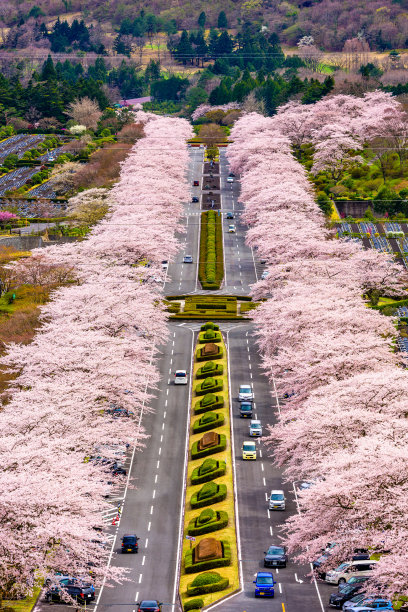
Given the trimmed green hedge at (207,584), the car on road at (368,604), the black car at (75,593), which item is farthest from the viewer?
the trimmed green hedge at (207,584)

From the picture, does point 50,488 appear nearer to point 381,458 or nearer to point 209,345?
point 381,458

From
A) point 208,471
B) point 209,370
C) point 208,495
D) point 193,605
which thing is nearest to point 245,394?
point 209,370

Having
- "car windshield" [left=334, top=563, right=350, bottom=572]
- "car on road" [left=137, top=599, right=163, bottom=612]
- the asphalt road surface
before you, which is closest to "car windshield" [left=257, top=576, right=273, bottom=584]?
the asphalt road surface

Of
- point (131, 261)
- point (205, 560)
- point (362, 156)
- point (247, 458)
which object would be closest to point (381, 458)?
point (205, 560)

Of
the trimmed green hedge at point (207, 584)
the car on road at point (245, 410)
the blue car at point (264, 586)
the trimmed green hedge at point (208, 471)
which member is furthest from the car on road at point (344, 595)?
the car on road at point (245, 410)

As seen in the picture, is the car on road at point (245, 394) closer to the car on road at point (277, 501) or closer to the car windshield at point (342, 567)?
the car on road at point (277, 501)

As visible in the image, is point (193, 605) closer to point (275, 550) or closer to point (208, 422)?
point (275, 550)
